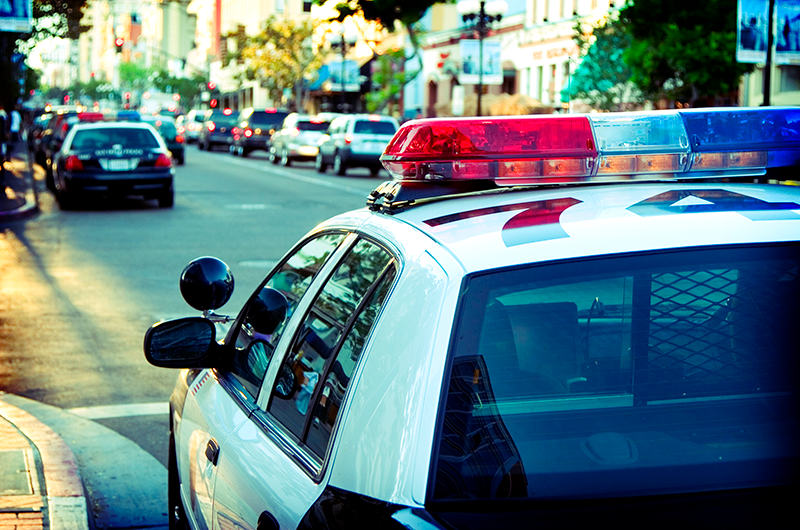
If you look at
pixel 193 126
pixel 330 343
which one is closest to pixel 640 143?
pixel 330 343

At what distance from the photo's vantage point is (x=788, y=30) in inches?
467

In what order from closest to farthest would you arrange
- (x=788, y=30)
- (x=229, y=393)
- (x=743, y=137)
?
(x=743, y=137) < (x=229, y=393) < (x=788, y=30)

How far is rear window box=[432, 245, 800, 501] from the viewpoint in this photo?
6.47 ft

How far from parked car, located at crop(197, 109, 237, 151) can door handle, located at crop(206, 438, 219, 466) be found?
4473 centimetres

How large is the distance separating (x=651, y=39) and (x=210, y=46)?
85669mm

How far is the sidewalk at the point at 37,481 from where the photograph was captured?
14.7ft

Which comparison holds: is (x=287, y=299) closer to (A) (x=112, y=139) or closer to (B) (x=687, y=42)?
(A) (x=112, y=139)

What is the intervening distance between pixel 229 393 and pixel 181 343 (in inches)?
10.1

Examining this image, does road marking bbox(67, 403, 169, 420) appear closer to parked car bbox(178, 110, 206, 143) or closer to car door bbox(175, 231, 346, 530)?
car door bbox(175, 231, 346, 530)

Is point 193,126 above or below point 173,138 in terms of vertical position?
above

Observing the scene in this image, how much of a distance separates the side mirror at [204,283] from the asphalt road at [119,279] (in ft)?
7.86

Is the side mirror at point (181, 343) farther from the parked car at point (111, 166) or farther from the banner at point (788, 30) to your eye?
the parked car at point (111, 166)

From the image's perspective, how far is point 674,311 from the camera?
89.4 inches

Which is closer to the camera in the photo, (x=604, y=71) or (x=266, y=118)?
(x=604, y=71)
